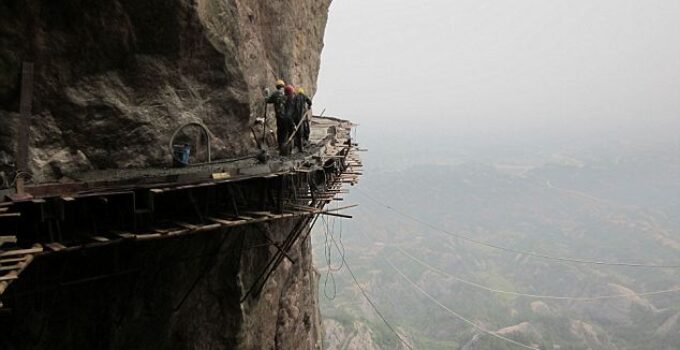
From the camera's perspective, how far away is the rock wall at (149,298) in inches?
325

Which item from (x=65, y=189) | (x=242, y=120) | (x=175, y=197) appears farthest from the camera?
(x=242, y=120)

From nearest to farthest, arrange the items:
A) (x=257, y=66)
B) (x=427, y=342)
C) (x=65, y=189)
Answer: (x=65, y=189)
(x=257, y=66)
(x=427, y=342)

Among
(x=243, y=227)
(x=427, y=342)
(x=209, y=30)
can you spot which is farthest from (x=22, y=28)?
(x=427, y=342)

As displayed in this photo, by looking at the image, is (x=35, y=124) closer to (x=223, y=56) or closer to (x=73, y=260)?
(x=73, y=260)

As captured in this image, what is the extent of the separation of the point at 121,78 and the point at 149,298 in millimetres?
4160

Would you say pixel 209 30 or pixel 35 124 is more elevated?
pixel 209 30

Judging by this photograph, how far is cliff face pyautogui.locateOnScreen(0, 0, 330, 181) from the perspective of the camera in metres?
8.66

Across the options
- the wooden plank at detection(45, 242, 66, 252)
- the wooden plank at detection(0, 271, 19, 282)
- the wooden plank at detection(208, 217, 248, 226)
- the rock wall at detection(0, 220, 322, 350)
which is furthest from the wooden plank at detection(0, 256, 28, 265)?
the wooden plank at detection(208, 217, 248, 226)

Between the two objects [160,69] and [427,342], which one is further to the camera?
[427,342]

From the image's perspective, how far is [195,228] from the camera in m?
8.70

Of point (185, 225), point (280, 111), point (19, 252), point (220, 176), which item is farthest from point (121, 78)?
point (280, 111)

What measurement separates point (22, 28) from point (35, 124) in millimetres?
1568

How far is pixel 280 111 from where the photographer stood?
14.0 metres

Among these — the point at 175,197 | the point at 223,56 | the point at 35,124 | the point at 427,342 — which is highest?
the point at 223,56
